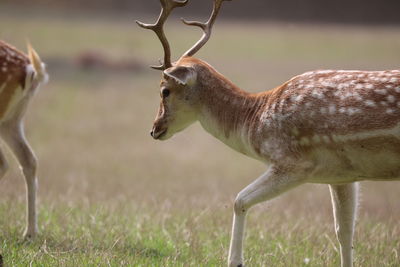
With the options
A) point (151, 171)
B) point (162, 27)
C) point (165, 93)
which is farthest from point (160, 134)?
point (151, 171)

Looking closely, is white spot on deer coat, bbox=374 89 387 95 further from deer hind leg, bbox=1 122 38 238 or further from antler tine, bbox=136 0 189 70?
deer hind leg, bbox=1 122 38 238

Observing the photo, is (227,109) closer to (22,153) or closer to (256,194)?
(256,194)

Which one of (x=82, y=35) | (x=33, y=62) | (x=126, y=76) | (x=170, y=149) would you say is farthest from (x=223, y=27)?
(x=33, y=62)

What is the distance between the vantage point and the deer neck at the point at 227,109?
513 cm

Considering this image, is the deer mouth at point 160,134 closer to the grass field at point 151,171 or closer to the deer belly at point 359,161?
the grass field at point 151,171

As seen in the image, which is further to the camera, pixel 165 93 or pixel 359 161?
pixel 165 93

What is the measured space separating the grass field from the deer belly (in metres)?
0.80

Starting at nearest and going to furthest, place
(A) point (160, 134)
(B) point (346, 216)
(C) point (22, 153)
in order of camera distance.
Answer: (B) point (346, 216), (A) point (160, 134), (C) point (22, 153)

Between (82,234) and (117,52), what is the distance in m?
24.8

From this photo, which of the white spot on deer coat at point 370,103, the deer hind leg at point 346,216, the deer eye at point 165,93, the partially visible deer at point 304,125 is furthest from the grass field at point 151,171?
the white spot on deer coat at point 370,103

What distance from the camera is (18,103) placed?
616 cm

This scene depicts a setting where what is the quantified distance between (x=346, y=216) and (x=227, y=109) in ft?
3.68

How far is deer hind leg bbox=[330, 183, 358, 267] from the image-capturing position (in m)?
5.07

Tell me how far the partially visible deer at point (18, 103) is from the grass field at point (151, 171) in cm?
39
